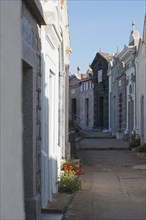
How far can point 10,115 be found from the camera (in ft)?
8.28

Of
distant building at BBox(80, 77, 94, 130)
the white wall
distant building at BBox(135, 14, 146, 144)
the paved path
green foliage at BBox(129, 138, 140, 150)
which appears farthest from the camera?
distant building at BBox(80, 77, 94, 130)

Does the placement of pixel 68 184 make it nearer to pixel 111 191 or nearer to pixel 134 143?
pixel 111 191

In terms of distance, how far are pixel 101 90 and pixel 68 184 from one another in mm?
25725

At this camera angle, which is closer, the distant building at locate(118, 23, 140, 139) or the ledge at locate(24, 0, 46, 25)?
the ledge at locate(24, 0, 46, 25)

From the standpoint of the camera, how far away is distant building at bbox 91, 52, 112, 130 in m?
33.1

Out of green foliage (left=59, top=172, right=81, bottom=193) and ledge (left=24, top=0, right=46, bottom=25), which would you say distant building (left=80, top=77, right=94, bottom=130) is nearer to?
green foliage (left=59, top=172, right=81, bottom=193)

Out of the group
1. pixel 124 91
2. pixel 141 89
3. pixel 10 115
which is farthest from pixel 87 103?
pixel 10 115

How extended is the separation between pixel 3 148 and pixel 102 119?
32.2 meters

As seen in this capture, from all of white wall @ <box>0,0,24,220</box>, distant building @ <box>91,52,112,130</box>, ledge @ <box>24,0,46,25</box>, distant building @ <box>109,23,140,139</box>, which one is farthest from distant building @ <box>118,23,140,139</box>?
white wall @ <box>0,0,24,220</box>

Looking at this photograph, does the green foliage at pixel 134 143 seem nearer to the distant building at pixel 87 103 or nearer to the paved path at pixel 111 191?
the paved path at pixel 111 191

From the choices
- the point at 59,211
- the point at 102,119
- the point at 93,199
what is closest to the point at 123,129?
A: the point at 102,119

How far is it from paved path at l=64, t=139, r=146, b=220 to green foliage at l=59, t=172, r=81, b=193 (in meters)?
0.17

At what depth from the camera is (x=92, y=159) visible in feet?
53.9

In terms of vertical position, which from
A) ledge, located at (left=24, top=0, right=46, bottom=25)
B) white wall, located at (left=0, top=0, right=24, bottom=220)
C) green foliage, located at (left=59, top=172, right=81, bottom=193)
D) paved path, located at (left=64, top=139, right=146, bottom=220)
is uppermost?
ledge, located at (left=24, top=0, right=46, bottom=25)
